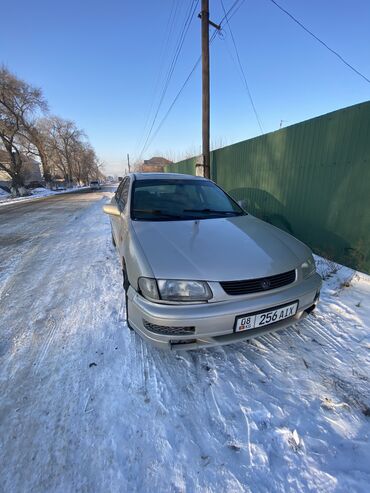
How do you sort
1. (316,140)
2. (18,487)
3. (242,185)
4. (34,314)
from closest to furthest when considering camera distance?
1. (18,487)
2. (34,314)
3. (316,140)
4. (242,185)

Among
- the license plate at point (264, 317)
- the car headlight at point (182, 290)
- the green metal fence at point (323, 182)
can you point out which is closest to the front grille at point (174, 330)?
the car headlight at point (182, 290)

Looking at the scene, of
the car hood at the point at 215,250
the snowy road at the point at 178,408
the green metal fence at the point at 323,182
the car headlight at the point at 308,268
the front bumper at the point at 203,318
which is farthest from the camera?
the green metal fence at the point at 323,182

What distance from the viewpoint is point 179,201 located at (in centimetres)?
309

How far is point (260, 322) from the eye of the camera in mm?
1838

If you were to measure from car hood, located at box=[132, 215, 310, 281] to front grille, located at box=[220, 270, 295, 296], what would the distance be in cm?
4

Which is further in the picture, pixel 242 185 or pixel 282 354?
pixel 242 185

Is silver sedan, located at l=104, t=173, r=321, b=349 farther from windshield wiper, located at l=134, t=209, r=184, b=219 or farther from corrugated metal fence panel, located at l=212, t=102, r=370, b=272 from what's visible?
corrugated metal fence panel, located at l=212, t=102, r=370, b=272

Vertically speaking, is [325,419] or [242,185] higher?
[242,185]

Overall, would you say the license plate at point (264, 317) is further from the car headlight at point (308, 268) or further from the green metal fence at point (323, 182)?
the green metal fence at point (323, 182)

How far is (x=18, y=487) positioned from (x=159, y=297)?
1.21 meters

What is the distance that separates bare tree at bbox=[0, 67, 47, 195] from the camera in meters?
23.7

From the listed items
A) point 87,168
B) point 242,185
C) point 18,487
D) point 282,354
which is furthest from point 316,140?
point 87,168

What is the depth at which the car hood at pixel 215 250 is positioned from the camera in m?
1.80

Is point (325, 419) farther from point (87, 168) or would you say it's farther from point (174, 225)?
point (87, 168)
